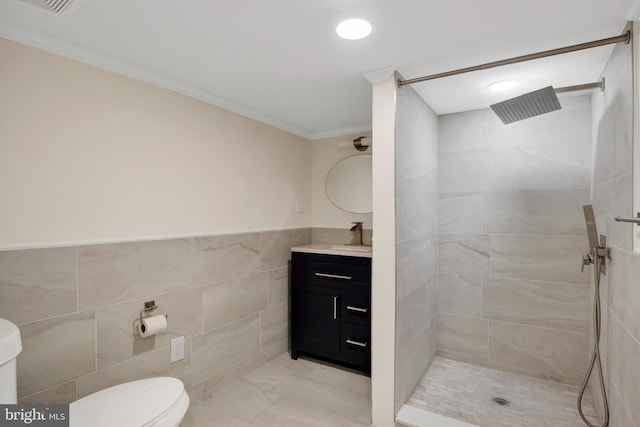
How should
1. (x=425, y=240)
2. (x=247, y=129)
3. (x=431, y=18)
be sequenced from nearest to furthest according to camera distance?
1. (x=431, y=18)
2. (x=425, y=240)
3. (x=247, y=129)

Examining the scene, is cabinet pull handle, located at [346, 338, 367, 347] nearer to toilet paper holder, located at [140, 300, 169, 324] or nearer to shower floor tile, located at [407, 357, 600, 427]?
shower floor tile, located at [407, 357, 600, 427]

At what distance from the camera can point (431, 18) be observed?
1438 mm

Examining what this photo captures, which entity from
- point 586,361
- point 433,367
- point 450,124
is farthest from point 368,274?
point 586,361

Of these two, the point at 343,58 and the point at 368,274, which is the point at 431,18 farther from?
the point at 368,274

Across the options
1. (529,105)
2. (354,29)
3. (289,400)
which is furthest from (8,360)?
(529,105)

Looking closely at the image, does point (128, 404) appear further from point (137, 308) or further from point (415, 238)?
point (415, 238)

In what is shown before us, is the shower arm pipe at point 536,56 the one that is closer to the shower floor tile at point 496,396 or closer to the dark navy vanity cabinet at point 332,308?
the dark navy vanity cabinet at point 332,308

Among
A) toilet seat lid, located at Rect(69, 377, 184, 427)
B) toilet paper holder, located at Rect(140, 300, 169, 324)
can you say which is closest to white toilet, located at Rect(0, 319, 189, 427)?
toilet seat lid, located at Rect(69, 377, 184, 427)

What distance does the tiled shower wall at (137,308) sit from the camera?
1552 mm

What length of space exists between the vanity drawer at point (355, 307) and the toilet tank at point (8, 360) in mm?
1972

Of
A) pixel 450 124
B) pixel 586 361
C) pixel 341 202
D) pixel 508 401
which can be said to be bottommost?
pixel 508 401

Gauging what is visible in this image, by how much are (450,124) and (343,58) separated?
4.48 ft

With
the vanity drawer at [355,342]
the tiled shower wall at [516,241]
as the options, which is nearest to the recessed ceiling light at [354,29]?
the tiled shower wall at [516,241]

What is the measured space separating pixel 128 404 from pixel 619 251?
A: 2339mm
